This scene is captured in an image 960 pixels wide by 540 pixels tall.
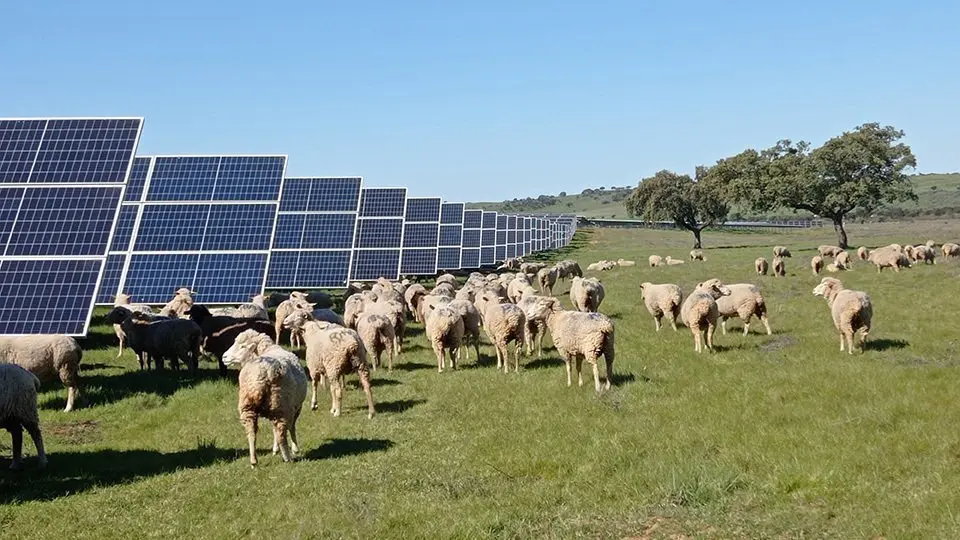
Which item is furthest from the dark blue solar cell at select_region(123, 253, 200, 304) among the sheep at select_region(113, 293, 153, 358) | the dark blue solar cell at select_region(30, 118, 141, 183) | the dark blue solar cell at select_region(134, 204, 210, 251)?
the dark blue solar cell at select_region(30, 118, 141, 183)

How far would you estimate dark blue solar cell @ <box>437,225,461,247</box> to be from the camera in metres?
60.7

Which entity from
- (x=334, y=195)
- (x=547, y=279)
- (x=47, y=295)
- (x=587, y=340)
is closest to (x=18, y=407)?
(x=47, y=295)

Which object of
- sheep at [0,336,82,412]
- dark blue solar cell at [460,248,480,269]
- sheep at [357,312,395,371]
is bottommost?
sheep at [0,336,82,412]

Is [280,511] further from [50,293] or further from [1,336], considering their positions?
[50,293]

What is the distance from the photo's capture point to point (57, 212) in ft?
66.7

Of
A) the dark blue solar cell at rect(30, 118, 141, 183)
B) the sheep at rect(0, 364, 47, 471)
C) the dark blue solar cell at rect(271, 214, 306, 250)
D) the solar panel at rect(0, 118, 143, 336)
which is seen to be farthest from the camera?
the dark blue solar cell at rect(271, 214, 306, 250)

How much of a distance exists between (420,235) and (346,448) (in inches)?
1547

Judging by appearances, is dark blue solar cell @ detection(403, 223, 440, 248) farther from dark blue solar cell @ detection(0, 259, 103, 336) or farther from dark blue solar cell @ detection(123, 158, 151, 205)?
dark blue solar cell @ detection(0, 259, 103, 336)

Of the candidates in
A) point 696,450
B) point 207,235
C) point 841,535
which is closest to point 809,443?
point 696,450

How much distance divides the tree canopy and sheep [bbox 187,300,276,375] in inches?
2675

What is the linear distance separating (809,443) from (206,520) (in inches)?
326

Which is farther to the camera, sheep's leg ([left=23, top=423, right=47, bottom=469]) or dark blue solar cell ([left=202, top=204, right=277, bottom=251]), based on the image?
dark blue solar cell ([left=202, top=204, right=277, bottom=251])

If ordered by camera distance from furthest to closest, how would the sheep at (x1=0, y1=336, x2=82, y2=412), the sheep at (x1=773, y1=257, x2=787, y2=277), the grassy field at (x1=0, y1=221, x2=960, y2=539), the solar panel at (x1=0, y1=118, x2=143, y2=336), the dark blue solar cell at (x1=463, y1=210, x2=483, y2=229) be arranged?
the dark blue solar cell at (x1=463, y1=210, x2=483, y2=229) < the sheep at (x1=773, y1=257, x2=787, y2=277) < the solar panel at (x1=0, y1=118, x2=143, y2=336) < the sheep at (x1=0, y1=336, x2=82, y2=412) < the grassy field at (x1=0, y1=221, x2=960, y2=539)

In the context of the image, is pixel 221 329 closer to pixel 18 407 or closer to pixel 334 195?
pixel 18 407
